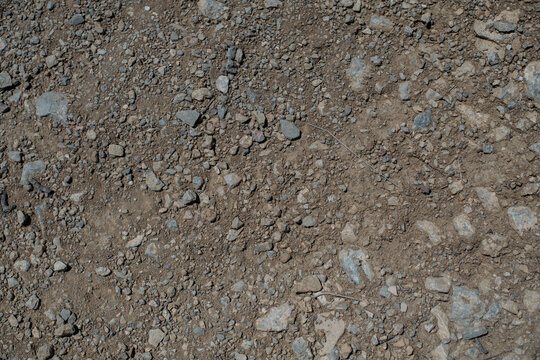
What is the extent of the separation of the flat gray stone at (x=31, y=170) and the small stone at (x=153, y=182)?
714 mm

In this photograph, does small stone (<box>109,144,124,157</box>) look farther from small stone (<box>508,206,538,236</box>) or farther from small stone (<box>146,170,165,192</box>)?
small stone (<box>508,206,538,236</box>)

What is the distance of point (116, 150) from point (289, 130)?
45.4 inches

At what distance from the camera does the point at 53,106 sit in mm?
3148

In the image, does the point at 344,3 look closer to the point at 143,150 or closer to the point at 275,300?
the point at 143,150

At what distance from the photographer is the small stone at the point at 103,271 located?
293cm

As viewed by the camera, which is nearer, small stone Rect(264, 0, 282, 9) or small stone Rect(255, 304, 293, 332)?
small stone Rect(255, 304, 293, 332)

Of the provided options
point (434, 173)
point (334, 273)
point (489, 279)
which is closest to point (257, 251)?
point (334, 273)

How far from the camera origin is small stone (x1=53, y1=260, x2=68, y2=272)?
2.95m

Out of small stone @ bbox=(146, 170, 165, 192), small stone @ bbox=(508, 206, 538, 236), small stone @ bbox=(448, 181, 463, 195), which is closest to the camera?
small stone @ bbox=(508, 206, 538, 236)

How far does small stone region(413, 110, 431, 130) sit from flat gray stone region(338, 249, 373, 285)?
0.89 meters

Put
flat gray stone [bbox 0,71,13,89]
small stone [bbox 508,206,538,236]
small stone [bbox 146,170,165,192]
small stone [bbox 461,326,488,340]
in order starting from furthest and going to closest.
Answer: flat gray stone [bbox 0,71,13,89] < small stone [bbox 146,170,165,192] < small stone [bbox 508,206,538,236] < small stone [bbox 461,326,488,340]

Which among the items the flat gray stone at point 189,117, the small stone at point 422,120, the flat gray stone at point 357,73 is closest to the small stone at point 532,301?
the small stone at point 422,120

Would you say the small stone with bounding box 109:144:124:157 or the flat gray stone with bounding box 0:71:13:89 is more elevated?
the flat gray stone with bounding box 0:71:13:89

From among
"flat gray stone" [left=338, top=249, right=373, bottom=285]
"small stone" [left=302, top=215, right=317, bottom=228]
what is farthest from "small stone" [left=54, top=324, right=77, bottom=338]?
"flat gray stone" [left=338, top=249, right=373, bottom=285]
